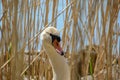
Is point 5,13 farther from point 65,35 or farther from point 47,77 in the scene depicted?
point 47,77

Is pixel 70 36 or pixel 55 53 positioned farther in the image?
pixel 55 53

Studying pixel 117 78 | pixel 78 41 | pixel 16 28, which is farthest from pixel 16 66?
pixel 117 78

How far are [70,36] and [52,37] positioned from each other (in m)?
0.42

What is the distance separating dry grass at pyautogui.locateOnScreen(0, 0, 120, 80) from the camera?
89 centimetres

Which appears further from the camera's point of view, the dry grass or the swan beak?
the swan beak

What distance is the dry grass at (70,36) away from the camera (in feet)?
2.92

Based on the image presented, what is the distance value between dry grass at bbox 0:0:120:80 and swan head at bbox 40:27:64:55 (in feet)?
0.13

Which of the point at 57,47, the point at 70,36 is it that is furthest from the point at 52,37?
the point at 70,36

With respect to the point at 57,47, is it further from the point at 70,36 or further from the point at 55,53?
the point at 70,36

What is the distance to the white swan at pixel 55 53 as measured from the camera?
5.70 feet

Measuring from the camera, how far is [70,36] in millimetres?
1488

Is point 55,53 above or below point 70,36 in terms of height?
below

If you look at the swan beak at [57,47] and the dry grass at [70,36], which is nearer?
the dry grass at [70,36]

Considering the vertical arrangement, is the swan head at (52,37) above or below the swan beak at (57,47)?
above
